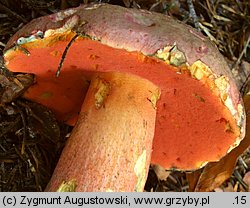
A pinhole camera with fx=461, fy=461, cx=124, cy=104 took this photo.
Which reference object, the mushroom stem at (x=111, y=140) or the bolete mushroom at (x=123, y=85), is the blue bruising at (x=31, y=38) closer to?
the bolete mushroom at (x=123, y=85)

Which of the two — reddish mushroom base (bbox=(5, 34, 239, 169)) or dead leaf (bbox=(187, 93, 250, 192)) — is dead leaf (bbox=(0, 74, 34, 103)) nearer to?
reddish mushroom base (bbox=(5, 34, 239, 169))

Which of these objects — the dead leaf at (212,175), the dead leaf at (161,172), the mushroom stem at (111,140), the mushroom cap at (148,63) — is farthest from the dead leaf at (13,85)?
the dead leaf at (212,175)

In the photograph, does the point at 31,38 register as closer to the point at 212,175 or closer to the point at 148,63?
the point at 148,63

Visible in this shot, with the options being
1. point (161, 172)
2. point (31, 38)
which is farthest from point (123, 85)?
point (161, 172)

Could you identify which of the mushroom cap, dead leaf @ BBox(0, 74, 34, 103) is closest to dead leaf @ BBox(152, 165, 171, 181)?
the mushroom cap

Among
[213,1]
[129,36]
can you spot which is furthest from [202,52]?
[213,1]

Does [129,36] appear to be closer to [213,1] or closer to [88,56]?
[88,56]
